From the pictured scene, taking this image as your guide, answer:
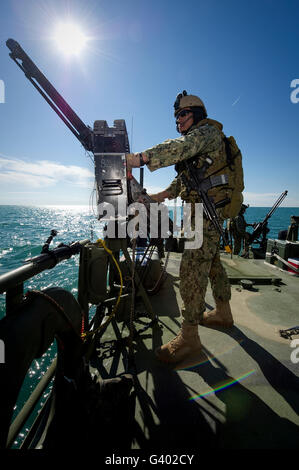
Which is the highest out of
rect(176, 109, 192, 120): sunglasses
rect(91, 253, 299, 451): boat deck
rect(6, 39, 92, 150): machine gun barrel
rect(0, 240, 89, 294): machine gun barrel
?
rect(6, 39, 92, 150): machine gun barrel

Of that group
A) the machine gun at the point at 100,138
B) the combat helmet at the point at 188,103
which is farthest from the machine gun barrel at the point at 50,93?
the combat helmet at the point at 188,103

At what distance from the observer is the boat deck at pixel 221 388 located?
5.21ft

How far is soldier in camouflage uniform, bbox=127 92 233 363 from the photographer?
2068 mm

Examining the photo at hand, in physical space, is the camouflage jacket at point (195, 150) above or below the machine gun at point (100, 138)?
below

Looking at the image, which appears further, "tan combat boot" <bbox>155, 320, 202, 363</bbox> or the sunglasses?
the sunglasses

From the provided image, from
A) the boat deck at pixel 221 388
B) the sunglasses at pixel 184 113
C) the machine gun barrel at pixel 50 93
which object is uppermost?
the machine gun barrel at pixel 50 93

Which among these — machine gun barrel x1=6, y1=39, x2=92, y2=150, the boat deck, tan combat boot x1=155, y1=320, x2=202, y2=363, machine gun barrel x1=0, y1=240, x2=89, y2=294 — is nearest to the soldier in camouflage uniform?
tan combat boot x1=155, y1=320, x2=202, y2=363

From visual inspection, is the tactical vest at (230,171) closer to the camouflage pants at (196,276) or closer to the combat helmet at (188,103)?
the combat helmet at (188,103)

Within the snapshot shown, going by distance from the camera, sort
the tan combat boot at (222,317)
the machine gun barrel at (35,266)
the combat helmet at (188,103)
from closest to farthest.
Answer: the machine gun barrel at (35,266) < the combat helmet at (188,103) < the tan combat boot at (222,317)

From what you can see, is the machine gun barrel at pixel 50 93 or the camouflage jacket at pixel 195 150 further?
the machine gun barrel at pixel 50 93

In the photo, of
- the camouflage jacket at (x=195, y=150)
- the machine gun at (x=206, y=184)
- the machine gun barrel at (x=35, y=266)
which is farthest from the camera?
the machine gun at (x=206, y=184)

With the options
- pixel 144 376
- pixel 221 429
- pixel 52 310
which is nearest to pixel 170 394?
pixel 144 376

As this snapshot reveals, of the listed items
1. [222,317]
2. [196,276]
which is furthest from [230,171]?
[222,317]

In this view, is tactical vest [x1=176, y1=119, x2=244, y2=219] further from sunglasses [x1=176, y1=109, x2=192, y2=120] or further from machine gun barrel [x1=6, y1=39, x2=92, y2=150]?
machine gun barrel [x1=6, y1=39, x2=92, y2=150]
